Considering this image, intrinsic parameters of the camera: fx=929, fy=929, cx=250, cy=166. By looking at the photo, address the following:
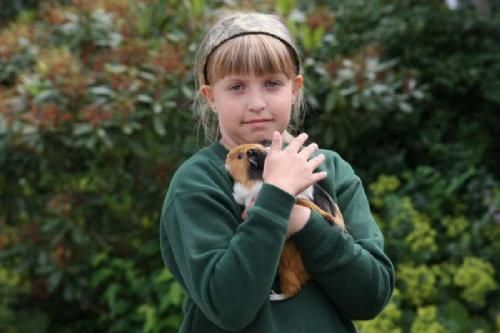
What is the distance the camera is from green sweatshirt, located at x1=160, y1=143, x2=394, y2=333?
1.97 meters

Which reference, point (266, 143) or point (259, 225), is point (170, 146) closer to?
point (266, 143)

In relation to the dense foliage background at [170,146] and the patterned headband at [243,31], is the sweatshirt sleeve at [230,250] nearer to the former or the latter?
the patterned headband at [243,31]

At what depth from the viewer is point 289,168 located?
2.03 meters

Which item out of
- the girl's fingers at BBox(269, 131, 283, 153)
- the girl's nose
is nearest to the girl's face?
the girl's nose

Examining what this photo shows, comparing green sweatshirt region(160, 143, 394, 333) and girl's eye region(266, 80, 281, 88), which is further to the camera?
girl's eye region(266, 80, 281, 88)

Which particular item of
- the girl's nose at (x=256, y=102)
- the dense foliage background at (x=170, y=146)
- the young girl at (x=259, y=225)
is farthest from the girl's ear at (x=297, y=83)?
the dense foliage background at (x=170, y=146)

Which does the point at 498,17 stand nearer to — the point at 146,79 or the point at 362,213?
the point at 146,79

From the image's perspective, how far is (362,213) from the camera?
230 cm

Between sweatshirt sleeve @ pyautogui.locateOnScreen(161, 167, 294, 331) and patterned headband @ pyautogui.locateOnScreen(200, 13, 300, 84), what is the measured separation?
Result: 0.35 m

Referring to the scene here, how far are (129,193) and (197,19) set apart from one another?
1.13 m

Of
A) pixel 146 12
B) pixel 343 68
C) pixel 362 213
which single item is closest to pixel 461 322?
pixel 343 68

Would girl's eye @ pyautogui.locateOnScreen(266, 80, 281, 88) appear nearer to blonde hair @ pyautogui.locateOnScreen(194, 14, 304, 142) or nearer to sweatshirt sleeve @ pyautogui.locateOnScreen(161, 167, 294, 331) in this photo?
blonde hair @ pyautogui.locateOnScreen(194, 14, 304, 142)

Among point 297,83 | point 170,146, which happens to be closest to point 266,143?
point 297,83

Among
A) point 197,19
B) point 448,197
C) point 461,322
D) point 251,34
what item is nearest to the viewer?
point 251,34
